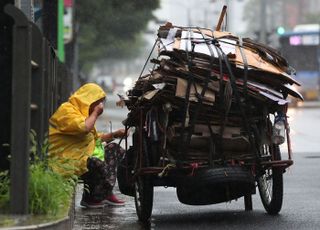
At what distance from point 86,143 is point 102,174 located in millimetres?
396

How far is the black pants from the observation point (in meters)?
8.37

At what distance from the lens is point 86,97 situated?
821cm

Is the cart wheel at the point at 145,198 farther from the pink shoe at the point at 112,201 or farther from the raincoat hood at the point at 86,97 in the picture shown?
the pink shoe at the point at 112,201

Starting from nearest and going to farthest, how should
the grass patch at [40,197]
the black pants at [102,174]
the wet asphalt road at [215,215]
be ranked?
the grass patch at [40,197] < the wet asphalt road at [215,215] < the black pants at [102,174]

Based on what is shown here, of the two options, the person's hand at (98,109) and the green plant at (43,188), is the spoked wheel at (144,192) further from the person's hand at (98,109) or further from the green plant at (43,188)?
the green plant at (43,188)

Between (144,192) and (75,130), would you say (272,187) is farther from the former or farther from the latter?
(75,130)

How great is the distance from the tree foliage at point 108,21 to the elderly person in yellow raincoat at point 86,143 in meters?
26.3

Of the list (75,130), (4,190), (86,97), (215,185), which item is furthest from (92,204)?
(4,190)

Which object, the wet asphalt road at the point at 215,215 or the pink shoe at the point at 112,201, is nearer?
the wet asphalt road at the point at 215,215

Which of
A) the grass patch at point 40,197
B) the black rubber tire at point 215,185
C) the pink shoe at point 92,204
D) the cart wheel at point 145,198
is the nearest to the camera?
the grass patch at point 40,197

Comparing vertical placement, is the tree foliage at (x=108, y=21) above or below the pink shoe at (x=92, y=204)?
above

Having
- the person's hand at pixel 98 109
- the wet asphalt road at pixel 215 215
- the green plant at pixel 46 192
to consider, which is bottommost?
the wet asphalt road at pixel 215 215

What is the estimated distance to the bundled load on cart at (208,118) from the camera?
7.33 metres

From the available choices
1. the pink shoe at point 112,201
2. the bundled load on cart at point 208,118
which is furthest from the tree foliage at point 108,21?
the bundled load on cart at point 208,118
